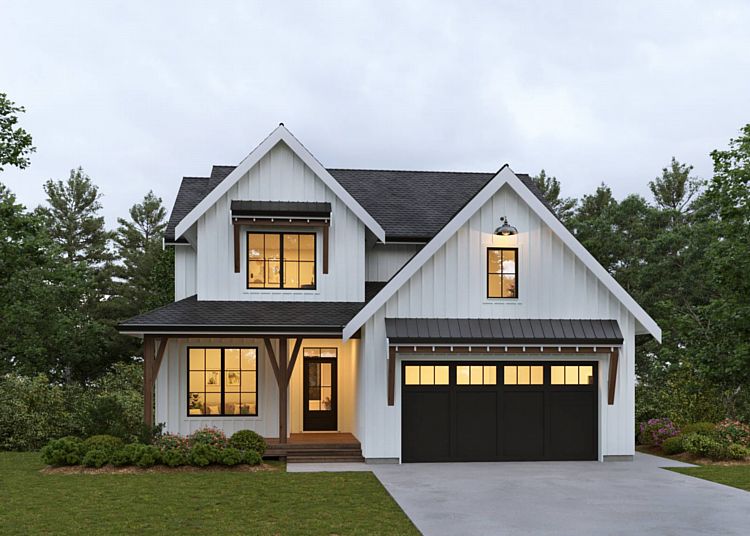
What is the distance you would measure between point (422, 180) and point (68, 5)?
1209 centimetres

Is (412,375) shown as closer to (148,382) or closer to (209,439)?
(209,439)

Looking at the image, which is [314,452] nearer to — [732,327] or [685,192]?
[732,327]

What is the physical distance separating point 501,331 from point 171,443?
7.30 m

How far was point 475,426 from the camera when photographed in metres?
17.2

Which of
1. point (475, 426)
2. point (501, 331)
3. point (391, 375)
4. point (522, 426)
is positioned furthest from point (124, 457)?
point (522, 426)

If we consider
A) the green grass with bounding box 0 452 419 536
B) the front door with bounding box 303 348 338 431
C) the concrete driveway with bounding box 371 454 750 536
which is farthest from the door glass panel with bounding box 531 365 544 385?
the front door with bounding box 303 348 338 431

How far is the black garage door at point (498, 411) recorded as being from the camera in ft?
56.0

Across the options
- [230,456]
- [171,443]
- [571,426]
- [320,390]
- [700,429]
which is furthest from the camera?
[320,390]

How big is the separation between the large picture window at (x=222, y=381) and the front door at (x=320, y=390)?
5.26 feet

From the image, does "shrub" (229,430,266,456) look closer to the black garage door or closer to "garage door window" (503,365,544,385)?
the black garage door

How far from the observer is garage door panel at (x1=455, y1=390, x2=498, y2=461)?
675 inches

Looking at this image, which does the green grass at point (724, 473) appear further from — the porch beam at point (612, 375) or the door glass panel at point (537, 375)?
the door glass panel at point (537, 375)

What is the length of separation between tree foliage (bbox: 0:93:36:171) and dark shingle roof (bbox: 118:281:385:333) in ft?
21.5

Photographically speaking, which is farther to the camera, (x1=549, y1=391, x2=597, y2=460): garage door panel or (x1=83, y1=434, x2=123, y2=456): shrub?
(x1=549, y1=391, x2=597, y2=460): garage door panel
